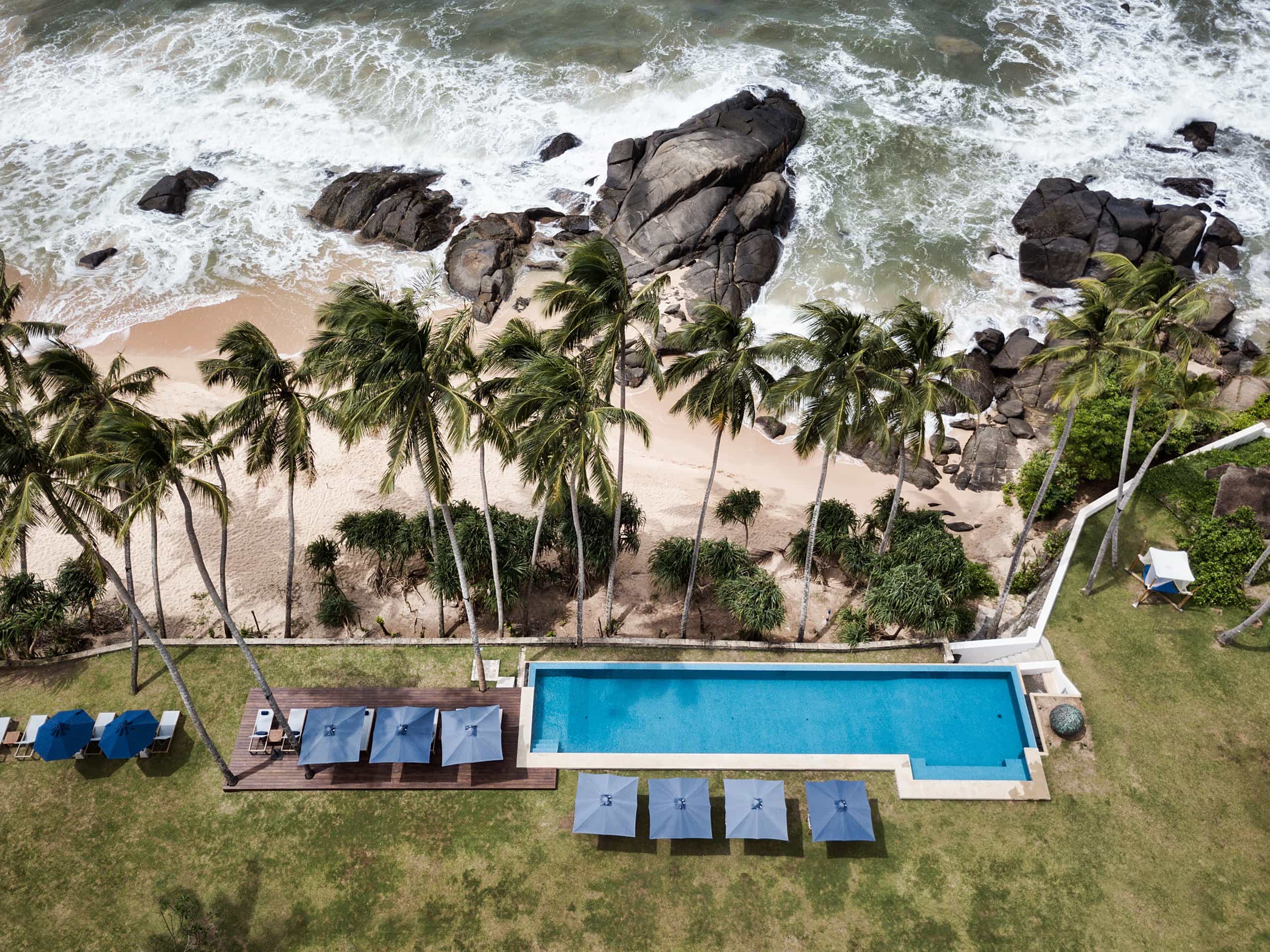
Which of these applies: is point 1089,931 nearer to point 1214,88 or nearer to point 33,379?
point 33,379

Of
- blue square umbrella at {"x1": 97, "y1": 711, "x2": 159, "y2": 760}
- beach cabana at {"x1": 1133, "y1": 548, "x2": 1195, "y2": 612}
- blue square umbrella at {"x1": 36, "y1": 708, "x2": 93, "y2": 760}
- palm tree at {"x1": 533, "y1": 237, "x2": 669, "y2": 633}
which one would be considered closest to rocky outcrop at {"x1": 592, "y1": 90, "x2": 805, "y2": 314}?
palm tree at {"x1": 533, "y1": 237, "x2": 669, "y2": 633}

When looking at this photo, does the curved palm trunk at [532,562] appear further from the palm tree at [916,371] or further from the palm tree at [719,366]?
the palm tree at [916,371]

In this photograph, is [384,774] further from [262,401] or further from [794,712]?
[794,712]

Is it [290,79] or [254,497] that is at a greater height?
[290,79]

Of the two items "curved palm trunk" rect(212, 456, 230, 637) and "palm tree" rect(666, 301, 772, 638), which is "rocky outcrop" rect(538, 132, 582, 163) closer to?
"curved palm trunk" rect(212, 456, 230, 637)

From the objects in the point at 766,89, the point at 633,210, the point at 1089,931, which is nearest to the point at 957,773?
the point at 1089,931

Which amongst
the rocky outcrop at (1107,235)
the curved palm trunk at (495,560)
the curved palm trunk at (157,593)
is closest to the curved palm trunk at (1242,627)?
the curved palm trunk at (495,560)
